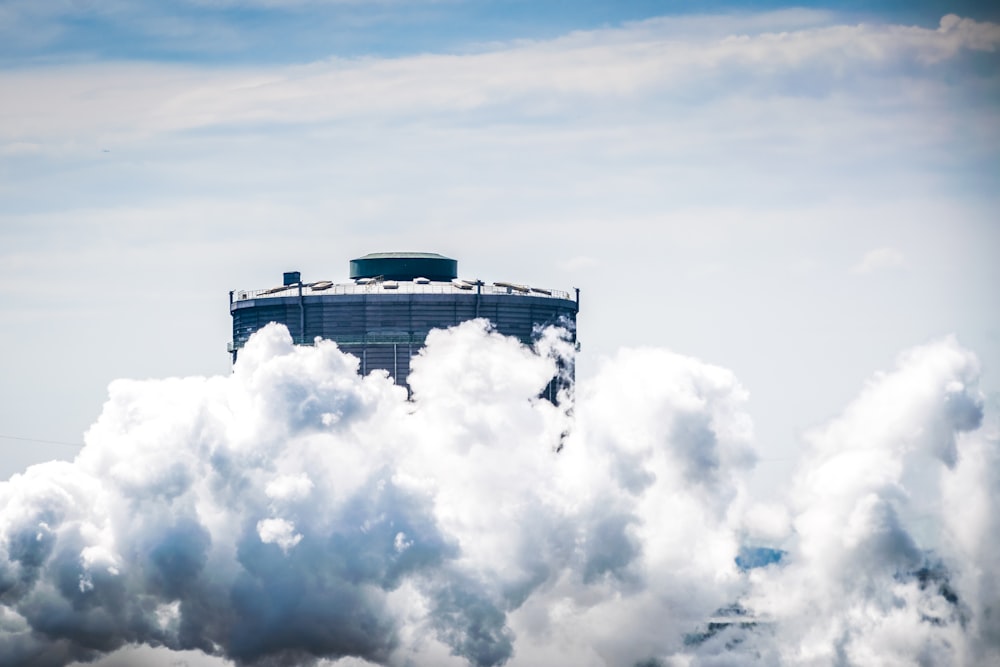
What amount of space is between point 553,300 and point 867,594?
105 feet

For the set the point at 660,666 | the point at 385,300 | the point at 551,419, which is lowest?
the point at 660,666

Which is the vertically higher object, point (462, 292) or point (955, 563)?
point (462, 292)

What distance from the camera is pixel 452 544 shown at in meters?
98.5

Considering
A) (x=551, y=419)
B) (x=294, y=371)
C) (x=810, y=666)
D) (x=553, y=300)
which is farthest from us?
(x=553, y=300)

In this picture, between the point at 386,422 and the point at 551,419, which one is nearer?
the point at 386,422

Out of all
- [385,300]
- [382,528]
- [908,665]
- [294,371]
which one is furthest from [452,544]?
[908,665]

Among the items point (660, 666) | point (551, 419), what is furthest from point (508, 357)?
point (660, 666)

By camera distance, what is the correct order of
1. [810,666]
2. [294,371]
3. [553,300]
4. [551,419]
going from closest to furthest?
[294,371] < [810,666] < [551,419] < [553,300]

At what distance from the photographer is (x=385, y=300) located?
11331 cm

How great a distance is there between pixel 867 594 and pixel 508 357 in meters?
26.8

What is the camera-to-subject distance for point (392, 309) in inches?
4454

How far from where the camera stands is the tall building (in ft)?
370

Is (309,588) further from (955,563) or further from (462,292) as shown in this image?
(955,563)

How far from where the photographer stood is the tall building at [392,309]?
112750mm
